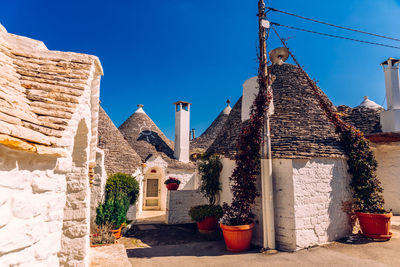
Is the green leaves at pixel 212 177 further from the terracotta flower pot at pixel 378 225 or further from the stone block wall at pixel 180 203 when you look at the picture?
the terracotta flower pot at pixel 378 225

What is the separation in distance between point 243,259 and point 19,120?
18.3 ft

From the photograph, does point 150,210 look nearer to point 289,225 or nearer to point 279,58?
point 289,225

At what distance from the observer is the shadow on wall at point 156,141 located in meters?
16.8

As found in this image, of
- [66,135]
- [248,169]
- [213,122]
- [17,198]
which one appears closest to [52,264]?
[17,198]

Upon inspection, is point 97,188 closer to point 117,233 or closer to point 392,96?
point 117,233

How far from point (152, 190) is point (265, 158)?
403 inches

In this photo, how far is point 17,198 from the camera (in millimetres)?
2111

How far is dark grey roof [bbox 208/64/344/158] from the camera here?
23.2 feet

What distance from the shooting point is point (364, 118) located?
12180mm

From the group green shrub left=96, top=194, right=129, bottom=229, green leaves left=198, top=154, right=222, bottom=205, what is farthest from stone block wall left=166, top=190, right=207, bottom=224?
green shrub left=96, top=194, right=129, bottom=229

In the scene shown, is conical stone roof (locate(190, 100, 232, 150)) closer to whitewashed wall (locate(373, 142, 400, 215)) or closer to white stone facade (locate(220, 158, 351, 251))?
whitewashed wall (locate(373, 142, 400, 215))

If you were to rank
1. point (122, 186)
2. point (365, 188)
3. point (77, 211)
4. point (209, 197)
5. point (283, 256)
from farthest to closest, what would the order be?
point (209, 197)
point (122, 186)
point (365, 188)
point (283, 256)
point (77, 211)

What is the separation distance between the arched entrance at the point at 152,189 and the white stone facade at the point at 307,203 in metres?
9.27

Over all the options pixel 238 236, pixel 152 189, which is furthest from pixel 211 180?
pixel 152 189
